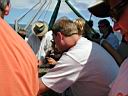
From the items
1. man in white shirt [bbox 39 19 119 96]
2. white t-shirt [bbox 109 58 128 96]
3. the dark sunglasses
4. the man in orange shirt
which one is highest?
the man in orange shirt

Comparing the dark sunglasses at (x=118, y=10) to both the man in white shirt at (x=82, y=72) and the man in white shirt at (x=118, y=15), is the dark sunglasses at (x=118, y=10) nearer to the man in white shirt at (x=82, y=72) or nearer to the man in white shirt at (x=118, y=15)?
the man in white shirt at (x=118, y=15)

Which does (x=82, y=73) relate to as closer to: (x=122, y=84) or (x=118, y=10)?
(x=122, y=84)

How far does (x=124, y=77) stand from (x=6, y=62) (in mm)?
602

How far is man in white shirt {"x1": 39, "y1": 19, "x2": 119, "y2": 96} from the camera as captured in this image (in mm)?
3189

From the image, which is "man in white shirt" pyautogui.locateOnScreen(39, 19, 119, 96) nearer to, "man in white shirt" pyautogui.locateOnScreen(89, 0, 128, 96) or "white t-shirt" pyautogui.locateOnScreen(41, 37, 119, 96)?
"white t-shirt" pyautogui.locateOnScreen(41, 37, 119, 96)

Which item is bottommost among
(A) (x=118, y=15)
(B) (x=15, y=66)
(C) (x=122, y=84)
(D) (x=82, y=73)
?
(D) (x=82, y=73)

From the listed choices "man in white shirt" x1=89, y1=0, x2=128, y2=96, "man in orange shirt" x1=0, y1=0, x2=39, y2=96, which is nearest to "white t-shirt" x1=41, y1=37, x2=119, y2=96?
"man in white shirt" x1=89, y1=0, x2=128, y2=96

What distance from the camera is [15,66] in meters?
1.86

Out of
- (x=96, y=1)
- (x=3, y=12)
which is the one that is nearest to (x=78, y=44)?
(x=96, y=1)

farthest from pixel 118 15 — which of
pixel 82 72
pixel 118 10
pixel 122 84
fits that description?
pixel 82 72

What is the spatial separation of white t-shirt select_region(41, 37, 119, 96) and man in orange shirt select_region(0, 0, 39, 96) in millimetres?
1194

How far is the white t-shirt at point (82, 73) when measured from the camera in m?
3.19

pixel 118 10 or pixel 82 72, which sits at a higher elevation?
pixel 118 10

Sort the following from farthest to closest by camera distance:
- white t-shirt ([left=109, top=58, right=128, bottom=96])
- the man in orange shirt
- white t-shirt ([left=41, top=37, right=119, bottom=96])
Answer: white t-shirt ([left=41, top=37, right=119, bottom=96]), white t-shirt ([left=109, top=58, right=128, bottom=96]), the man in orange shirt
